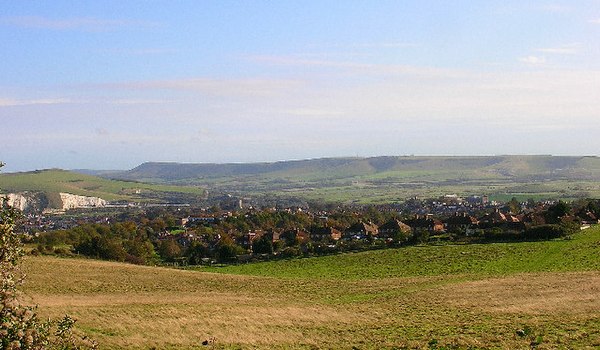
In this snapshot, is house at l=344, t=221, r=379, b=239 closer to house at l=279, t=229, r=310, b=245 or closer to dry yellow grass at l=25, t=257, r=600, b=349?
house at l=279, t=229, r=310, b=245

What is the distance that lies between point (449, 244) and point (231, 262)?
28.4 m

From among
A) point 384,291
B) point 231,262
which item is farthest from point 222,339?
point 231,262

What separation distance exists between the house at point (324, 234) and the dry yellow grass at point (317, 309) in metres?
44.3

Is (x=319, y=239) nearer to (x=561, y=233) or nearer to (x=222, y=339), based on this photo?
(x=561, y=233)

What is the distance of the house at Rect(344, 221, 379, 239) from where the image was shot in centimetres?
9906

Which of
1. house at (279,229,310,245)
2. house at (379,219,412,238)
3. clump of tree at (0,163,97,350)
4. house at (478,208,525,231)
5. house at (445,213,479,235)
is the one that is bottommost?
house at (279,229,310,245)

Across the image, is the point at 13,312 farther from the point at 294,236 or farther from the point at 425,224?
the point at 425,224

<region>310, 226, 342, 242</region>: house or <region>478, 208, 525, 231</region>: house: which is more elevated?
<region>478, 208, 525, 231</region>: house

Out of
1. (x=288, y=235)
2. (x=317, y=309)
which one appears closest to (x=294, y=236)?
(x=288, y=235)

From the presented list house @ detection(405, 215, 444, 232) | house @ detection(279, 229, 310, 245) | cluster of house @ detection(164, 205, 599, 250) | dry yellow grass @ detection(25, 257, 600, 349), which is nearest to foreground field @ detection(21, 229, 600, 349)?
dry yellow grass @ detection(25, 257, 600, 349)

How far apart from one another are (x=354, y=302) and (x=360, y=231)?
6232 centimetres

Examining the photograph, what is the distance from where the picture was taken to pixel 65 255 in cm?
6419

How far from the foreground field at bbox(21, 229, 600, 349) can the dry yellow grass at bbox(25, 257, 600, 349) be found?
0.07 m

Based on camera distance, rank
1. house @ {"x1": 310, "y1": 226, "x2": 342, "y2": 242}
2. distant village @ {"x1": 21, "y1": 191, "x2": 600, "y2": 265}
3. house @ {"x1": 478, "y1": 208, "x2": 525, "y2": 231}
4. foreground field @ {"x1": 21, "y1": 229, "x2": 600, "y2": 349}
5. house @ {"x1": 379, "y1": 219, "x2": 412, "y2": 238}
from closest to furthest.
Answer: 1. foreground field @ {"x1": 21, "y1": 229, "x2": 600, "y2": 349}
2. distant village @ {"x1": 21, "y1": 191, "x2": 600, "y2": 265}
3. house @ {"x1": 478, "y1": 208, "x2": 525, "y2": 231}
4. house @ {"x1": 310, "y1": 226, "x2": 342, "y2": 242}
5. house @ {"x1": 379, "y1": 219, "x2": 412, "y2": 238}
